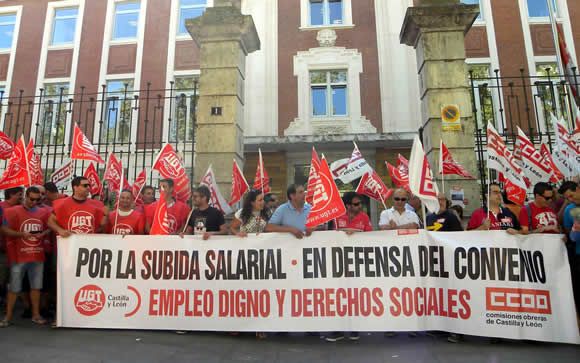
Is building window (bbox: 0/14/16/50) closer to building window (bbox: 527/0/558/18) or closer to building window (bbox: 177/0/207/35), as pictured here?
building window (bbox: 177/0/207/35)

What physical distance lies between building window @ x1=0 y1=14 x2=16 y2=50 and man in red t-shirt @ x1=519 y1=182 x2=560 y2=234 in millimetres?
21441

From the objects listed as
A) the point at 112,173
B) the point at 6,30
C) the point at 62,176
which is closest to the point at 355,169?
the point at 112,173

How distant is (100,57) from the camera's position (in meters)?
17.8

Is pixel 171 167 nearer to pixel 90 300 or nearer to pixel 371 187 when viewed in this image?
pixel 90 300

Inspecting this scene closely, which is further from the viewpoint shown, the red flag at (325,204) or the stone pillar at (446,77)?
the stone pillar at (446,77)

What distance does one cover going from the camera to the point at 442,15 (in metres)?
7.38

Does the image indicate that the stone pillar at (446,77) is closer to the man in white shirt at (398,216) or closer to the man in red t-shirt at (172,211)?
the man in white shirt at (398,216)

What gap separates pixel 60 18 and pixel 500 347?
69.0 ft

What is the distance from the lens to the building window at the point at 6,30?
1895 centimetres

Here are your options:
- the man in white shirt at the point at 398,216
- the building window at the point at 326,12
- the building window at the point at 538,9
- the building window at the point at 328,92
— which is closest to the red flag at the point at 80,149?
the man in white shirt at the point at 398,216

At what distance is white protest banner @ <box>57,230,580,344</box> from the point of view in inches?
179

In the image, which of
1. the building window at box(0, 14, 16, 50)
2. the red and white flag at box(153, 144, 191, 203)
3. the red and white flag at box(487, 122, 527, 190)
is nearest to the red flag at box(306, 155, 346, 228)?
the red and white flag at box(487, 122, 527, 190)

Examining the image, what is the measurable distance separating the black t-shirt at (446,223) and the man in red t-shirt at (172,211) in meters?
3.40

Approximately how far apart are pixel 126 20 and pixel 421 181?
57.0 feet
